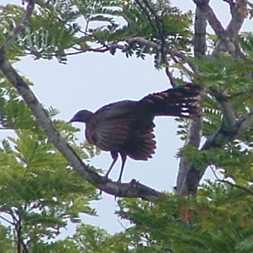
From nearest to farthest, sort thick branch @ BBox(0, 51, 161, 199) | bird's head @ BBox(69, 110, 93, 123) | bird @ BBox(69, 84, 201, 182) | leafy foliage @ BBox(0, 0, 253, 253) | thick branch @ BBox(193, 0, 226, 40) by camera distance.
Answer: leafy foliage @ BBox(0, 0, 253, 253)
thick branch @ BBox(0, 51, 161, 199)
thick branch @ BBox(193, 0, 226, 40)
bird @ BBox(69, 84, 201, 182)
bird's head @ BBox(69, 110, 93, 123)

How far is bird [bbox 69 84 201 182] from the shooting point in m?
5.18

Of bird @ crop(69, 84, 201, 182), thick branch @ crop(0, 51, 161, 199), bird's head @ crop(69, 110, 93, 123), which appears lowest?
thick branch @ crop(0, 51, 161, 199)

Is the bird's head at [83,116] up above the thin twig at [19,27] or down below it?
above

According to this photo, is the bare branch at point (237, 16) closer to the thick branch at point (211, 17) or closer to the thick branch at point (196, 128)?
the thick branch at point (211, 17)

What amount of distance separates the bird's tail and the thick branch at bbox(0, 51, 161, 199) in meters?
0.43

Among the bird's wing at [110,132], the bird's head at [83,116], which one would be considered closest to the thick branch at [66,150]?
the bird's wing at [110,132]

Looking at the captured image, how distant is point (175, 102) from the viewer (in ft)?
16.6

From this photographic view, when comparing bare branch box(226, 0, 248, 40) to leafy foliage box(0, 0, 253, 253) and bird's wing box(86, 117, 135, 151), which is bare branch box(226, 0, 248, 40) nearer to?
leafy foliage box(0, 0, 253, 253)

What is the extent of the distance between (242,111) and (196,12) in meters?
0.58

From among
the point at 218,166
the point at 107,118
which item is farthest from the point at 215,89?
the point at 107,118

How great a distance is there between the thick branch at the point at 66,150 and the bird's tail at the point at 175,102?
431 millimetres

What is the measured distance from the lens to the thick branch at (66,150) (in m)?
4.70

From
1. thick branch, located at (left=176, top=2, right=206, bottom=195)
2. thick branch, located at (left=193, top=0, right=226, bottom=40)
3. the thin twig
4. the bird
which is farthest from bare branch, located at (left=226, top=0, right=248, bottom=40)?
the thin twig

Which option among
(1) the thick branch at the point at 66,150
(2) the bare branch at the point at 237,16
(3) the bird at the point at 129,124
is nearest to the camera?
(1) the thick branch at the point at 66,150
